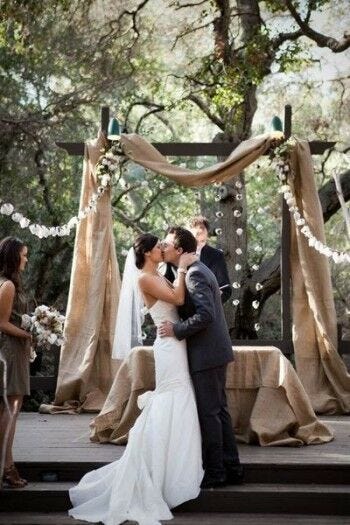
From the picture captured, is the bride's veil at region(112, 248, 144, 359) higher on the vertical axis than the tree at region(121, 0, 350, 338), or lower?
lower

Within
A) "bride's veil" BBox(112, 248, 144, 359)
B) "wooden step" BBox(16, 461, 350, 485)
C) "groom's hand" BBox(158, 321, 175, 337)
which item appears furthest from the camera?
"bride's veil" BBox(112, 248, 144, 359)

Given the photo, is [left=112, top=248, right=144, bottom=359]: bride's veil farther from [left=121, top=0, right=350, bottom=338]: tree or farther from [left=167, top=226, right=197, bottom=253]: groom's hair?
[left=121, top=0, right=350, bottom=338]: tree

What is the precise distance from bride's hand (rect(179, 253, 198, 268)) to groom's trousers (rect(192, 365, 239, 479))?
1.94 feet

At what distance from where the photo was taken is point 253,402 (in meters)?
6.01

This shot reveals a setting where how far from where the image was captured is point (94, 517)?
467 cm

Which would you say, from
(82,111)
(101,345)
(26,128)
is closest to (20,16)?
(26,128)

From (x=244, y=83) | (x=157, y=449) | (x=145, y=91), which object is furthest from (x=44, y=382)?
(x=145, y=91)

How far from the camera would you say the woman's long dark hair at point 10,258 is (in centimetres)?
478

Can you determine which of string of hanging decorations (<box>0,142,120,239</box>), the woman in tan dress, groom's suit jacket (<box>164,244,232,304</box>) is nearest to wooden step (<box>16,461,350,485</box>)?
the woman in tan dress

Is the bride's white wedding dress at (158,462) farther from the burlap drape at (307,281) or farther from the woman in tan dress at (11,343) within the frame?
the burlap drape at (307,281)

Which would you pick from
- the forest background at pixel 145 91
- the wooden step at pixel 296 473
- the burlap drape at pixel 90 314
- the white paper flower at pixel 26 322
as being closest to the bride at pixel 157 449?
the wooden step at pixel 296 473

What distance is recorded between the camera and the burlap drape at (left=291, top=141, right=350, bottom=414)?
25.1 ft

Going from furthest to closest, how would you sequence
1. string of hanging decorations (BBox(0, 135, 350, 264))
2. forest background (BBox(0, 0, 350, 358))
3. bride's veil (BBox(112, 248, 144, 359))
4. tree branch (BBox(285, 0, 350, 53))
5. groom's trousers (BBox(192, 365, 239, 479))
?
forest background (BBox(0, 0, 350, 358)) < tree branch (BBox(285, 0, 350, 53)) < string of hanging decorations (BBox(0, 135, 350, 264)) < bride's veil (BBox(112, 248, 144, 359)) < groom's trousers (BBox(192, 365, 239, 479))

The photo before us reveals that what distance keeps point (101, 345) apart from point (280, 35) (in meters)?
4.99
